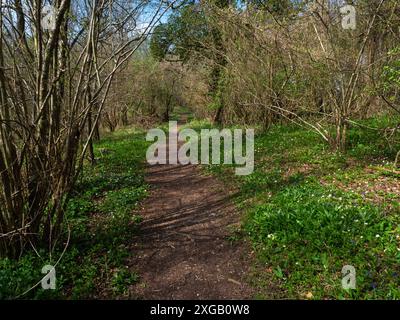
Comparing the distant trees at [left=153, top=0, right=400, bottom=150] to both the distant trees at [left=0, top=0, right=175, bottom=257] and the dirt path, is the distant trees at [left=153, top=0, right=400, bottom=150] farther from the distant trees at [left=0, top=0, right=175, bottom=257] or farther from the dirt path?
the distant trees at [left=0, top=0, right=175, bottom=257]

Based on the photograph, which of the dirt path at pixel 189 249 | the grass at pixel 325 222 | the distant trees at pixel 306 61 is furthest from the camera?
the distant trees at pixel 306 61

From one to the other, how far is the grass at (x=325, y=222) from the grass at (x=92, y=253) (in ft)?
5.94

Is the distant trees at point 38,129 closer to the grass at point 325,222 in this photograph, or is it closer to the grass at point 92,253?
the grass at point 92,253

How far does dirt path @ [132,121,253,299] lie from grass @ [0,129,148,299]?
233 mm

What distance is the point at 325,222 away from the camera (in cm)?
430

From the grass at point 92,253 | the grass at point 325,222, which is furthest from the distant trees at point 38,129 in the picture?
the grass at point 325,222

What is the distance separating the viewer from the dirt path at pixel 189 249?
3.61 metres

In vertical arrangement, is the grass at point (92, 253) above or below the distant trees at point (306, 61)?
below

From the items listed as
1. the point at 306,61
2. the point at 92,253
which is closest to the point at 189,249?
the point at 92,253

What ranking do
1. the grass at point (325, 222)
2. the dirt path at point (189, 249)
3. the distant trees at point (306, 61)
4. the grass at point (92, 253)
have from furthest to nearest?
the distant trees at point (306, 61) → the dirt path at point (189, 249) → the grass at point (92, 253) → the grass at point (325, 222)

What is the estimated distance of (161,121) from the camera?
1077 inches

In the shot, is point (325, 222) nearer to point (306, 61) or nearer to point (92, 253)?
point (92, 253)
